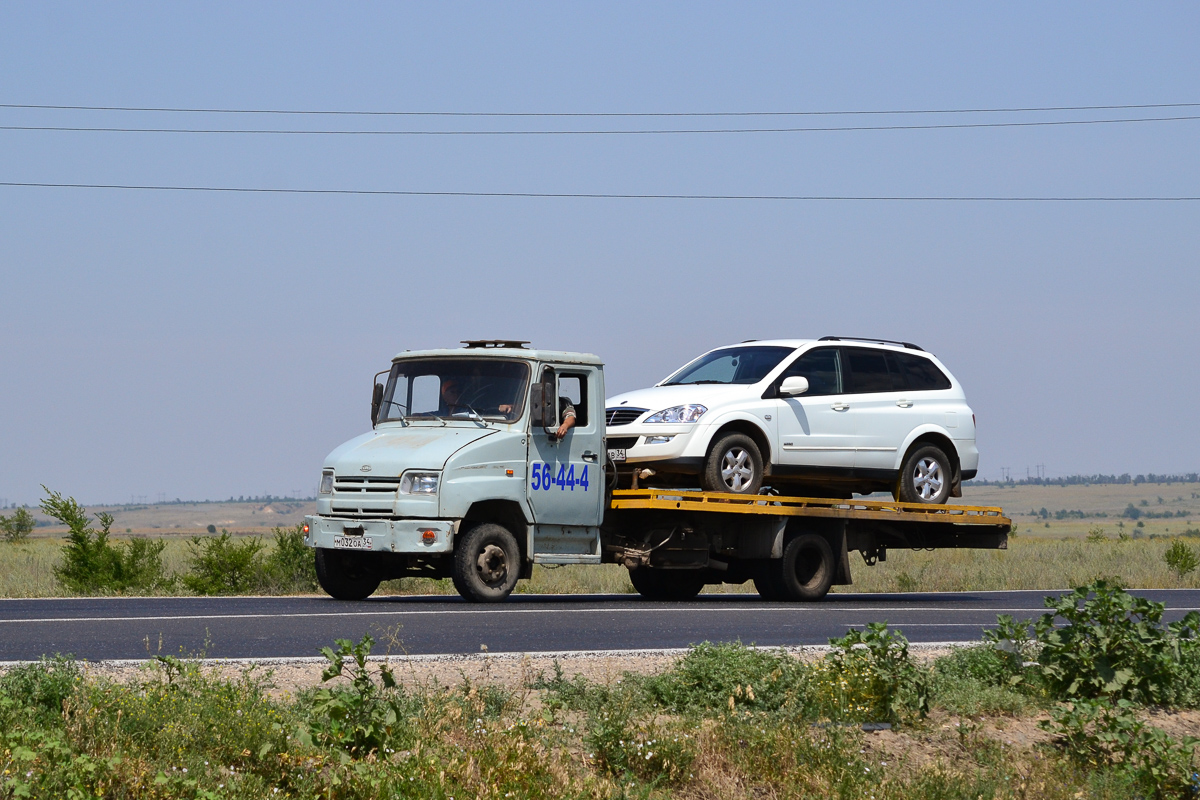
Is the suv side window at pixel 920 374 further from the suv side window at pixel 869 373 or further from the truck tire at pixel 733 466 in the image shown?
the truck tire at pixel 733 466

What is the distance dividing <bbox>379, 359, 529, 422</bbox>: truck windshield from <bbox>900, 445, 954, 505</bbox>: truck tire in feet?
16.8

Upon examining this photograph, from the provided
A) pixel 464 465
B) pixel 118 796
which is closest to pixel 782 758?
pixel 118 796

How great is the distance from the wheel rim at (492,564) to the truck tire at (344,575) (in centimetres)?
161

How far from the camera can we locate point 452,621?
39.7 ft

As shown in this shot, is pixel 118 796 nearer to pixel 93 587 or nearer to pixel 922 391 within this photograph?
pixel 922 391

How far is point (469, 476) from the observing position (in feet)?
46.5

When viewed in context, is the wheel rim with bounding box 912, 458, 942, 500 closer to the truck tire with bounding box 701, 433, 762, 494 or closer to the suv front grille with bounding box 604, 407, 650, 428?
the truck tire with bounding box 701, 433, 762, 494

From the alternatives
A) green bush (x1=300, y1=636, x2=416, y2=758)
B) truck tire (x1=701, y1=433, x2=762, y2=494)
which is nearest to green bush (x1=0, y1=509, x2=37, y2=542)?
truck tire (x1=701, y1=433, x2=762, y2=494)

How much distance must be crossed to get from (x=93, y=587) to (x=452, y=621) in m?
10.4

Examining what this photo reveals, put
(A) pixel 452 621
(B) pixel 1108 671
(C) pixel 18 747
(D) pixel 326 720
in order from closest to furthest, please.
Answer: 1. (C) pixel 18 747
2. (D) pixel 326 720
3. (B) pixel 1108 671
4. (A) pixel 452 621

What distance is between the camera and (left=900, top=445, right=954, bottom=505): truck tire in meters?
16.8

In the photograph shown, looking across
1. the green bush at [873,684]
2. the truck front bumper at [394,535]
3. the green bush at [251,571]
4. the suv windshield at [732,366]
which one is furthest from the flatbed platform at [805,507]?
the green bush at [251,571]

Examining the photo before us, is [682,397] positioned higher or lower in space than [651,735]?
higher

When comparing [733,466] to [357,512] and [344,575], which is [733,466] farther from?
[344,575]
